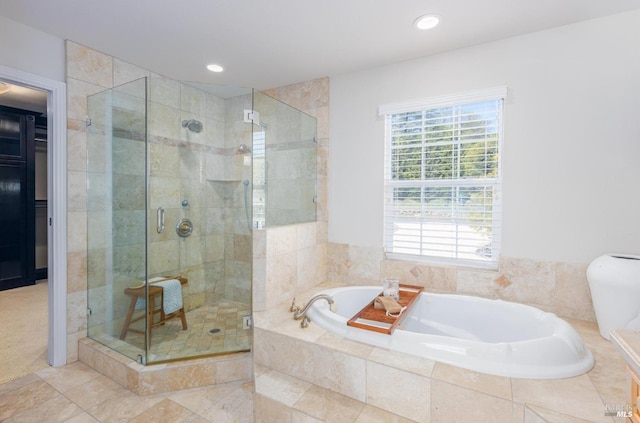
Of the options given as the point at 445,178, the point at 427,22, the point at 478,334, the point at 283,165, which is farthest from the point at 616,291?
the point at 283,165

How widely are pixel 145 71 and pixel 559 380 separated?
3.67m

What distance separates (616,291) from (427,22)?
1.98 meters

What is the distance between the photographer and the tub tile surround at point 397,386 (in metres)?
1.24

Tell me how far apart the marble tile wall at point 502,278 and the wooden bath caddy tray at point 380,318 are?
0.26 metres

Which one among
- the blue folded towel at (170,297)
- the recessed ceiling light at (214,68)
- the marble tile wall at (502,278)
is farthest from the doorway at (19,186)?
the marble tile wall at (502,278)

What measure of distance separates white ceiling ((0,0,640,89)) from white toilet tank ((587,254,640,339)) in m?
1.55

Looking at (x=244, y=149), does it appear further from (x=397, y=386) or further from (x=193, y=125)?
(x=397, y=386)

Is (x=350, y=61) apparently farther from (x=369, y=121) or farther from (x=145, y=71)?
(x=145, y=71)

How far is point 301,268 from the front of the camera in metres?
2.63

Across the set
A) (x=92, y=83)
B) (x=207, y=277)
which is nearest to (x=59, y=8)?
(x=92, y=83)

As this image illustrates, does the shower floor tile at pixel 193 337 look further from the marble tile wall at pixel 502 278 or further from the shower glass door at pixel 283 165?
the marble tile wall at pixel 502 278

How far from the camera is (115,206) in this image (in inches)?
97.9

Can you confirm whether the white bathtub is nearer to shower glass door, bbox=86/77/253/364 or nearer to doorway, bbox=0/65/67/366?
shower glass door, bbox=86/77/253/364

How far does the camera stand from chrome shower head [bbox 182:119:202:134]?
9.00 feet
